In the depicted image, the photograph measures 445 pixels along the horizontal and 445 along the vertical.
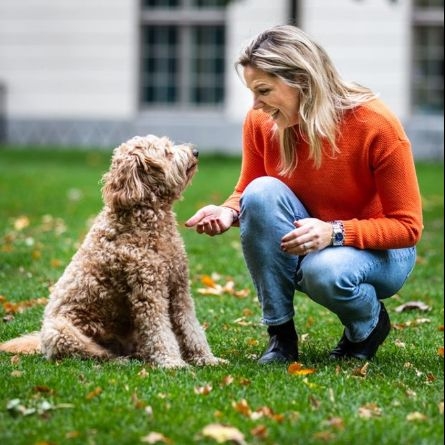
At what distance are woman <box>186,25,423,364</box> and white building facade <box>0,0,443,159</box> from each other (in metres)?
13.9

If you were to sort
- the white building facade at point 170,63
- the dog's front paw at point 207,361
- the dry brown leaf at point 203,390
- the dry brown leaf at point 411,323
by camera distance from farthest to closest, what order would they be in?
the white building facade at point 170,63, the dry brown leaf at point 411,323, the dog's front paw at point 207,361, the dry brown leaf at point 203,390

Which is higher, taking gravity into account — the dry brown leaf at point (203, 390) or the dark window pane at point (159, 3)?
the dark window pane at point (159, 3)

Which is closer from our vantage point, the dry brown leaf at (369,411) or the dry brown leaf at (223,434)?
the dry brown leaf at (223,434)

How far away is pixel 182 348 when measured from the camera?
16.1ft

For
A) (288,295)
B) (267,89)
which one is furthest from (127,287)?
(267,89)

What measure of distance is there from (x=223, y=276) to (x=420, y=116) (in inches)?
477

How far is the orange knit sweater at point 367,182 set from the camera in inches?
176

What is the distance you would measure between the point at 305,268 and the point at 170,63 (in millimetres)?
15178

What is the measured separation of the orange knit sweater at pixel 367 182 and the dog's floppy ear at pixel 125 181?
0.65 metres

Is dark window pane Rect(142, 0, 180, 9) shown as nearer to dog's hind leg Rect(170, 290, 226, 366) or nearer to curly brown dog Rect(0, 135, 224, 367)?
curly brown dog Rect(0, 135, 224, 367)

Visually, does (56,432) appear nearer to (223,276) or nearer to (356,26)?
(223,276)

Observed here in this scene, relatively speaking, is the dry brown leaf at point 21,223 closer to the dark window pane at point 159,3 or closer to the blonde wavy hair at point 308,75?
the blonde wavy hair at point 308,75

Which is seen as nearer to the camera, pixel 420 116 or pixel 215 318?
pixel 215 318

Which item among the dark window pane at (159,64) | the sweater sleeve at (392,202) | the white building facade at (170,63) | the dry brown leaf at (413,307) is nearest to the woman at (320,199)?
the sweater sleeve at (392,202)
